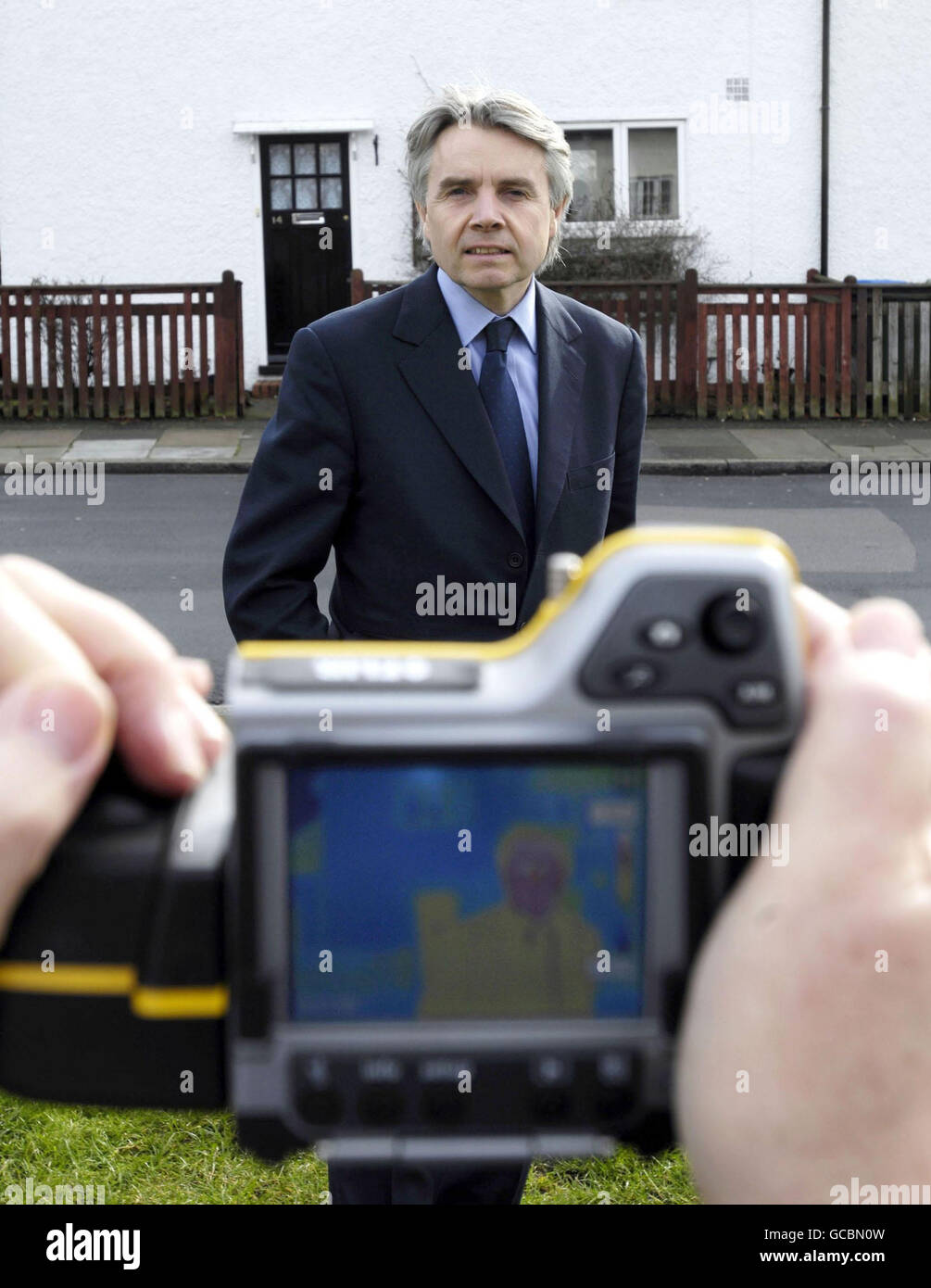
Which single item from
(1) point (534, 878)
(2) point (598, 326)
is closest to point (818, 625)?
(1) point (534, 878)

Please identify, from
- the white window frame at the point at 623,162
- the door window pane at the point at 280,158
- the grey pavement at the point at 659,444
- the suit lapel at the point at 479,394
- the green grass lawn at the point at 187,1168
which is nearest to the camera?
the suit lapel at the point at 479,394

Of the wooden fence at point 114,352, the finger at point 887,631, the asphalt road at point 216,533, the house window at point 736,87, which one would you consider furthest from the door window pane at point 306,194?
the finger at point 887,631

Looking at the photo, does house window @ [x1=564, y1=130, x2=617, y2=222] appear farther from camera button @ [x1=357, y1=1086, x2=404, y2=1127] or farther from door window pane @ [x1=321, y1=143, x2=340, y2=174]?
camera button @ [x1=357, y1=1086, x2=404, y2=1127]

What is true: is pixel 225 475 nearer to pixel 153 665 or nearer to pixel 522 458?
pixel 522 458

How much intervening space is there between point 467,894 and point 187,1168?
276 centimetres

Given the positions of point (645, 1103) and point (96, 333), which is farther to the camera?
point (96, 333)

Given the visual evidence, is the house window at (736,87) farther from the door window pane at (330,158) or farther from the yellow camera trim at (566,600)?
the yellow camera trim at (566,600)

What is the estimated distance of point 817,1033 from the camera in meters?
0.82

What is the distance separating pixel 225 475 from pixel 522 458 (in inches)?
417

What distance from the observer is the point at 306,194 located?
1803 centimetres

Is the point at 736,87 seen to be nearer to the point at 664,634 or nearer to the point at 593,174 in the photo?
the point at 593,174

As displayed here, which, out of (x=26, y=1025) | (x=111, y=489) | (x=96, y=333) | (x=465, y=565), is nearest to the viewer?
(x=26, y=1025)

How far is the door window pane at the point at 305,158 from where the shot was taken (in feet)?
58.9

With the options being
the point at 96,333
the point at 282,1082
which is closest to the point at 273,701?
the point at 282,1082
